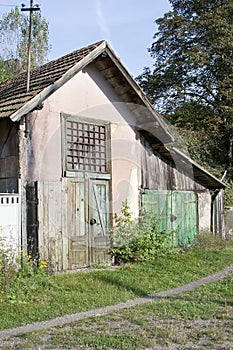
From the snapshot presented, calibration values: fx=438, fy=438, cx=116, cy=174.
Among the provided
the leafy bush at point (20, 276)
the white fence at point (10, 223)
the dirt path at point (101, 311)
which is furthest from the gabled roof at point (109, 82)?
the dirt path at point (101, 311)

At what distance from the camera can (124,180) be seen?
517 inches

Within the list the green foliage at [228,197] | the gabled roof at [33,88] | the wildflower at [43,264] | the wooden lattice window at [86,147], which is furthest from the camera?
the green foliage at [228,197]

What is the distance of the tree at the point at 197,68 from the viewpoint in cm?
2380

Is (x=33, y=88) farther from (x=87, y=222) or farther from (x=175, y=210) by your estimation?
(x=175, y=210)

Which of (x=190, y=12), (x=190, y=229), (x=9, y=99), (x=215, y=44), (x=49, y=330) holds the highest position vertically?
(x=190, y=12)

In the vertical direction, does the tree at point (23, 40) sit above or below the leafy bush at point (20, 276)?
above

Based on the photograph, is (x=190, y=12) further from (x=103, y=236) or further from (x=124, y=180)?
(x=103, y=236)

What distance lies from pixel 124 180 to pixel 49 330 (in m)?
6.79

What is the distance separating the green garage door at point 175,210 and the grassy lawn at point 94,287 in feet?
4.52

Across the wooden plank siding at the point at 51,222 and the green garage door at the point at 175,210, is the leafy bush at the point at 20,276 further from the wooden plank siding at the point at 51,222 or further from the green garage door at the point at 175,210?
the green garage door at the point at 175,210

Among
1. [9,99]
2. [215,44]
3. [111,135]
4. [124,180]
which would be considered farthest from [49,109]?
[215,44]

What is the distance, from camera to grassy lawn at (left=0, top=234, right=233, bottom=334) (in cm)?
795

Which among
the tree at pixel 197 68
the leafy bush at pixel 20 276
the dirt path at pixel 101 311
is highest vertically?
the tree at pixel 197 68

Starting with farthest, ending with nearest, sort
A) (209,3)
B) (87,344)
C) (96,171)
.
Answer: (209,3)
(96,171)
(87,344)
